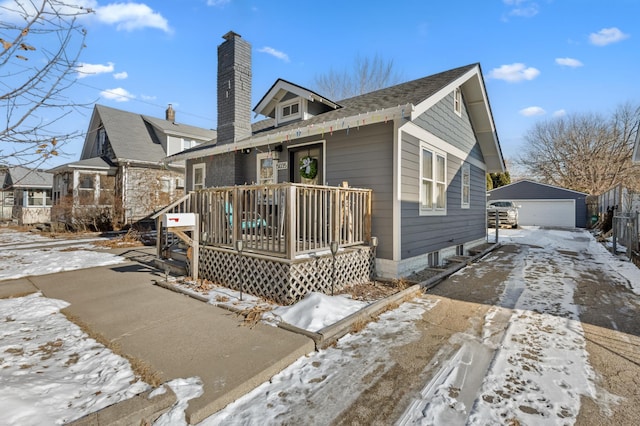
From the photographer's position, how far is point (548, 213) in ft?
75.8

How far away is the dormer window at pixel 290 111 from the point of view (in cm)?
885

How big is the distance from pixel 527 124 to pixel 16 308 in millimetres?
42943

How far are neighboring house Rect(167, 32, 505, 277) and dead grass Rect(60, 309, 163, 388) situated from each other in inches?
174

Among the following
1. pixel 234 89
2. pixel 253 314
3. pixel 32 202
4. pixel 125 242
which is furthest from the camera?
pixel 32 202

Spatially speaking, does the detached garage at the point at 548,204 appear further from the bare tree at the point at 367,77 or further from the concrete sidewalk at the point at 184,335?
the concrete sidewalk at the point at 184,335

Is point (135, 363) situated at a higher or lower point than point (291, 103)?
lower

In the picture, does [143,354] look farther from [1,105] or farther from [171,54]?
[171,54]

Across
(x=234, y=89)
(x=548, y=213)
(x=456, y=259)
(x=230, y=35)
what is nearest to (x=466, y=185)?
(x=456, y=259)

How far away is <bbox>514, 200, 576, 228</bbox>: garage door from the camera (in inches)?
875

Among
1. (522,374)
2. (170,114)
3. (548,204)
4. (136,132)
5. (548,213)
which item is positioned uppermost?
(170,114)

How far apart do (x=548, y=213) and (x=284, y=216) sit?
82.1 feet

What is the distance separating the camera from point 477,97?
9461mm

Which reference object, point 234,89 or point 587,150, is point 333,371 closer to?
point 234,89

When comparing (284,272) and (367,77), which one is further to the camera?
(367,77)
